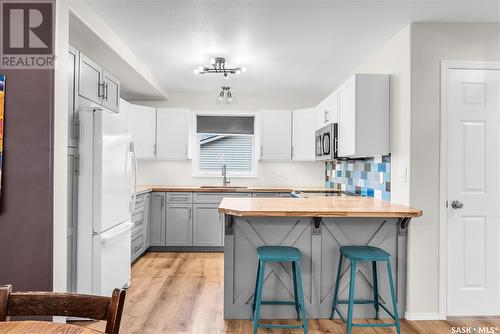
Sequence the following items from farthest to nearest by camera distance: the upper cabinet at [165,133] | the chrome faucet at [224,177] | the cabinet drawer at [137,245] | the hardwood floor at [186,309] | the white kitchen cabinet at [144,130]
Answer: the chrome faucet at [224,177] < the upper cabinet at [165,133] < the white kitchen cabinet at [144,130] < the cabinet drawer at [137,245] < the hardwood floor at [186,309]

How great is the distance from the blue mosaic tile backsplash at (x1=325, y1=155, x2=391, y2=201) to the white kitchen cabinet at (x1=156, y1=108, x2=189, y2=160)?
2.28 m

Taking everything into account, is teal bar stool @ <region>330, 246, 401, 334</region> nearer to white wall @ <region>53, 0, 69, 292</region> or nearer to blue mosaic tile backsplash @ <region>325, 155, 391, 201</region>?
blue mosaic tile backsplash @ <region>325, 155, 391, 201</region>

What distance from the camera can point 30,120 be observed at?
2.04m

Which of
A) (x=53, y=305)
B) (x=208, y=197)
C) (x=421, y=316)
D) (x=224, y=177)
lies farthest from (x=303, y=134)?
(x=53, y=305)

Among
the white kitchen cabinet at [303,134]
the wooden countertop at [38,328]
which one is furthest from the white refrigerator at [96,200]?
the white kitchen cabinet at [303,134]

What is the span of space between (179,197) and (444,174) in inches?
133

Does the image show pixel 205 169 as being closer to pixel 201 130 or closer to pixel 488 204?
pixel 201 130

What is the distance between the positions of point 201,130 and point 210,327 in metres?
3.55

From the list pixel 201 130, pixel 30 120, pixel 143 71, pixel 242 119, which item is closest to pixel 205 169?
pixel 201 130

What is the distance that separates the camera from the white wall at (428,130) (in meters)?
2.73

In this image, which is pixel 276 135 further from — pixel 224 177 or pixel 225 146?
pixel 224 177

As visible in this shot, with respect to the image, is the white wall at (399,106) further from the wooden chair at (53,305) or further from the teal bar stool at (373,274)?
the wooden chair at (53,305)

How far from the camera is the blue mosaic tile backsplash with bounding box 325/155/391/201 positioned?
325cm

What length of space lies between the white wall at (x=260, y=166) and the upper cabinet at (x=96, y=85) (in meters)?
2.16
